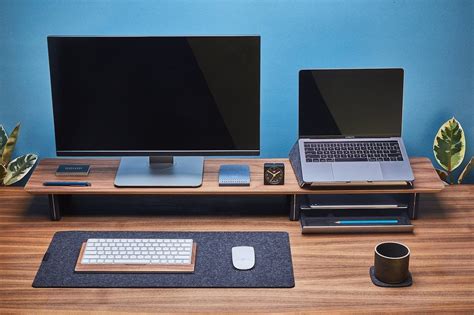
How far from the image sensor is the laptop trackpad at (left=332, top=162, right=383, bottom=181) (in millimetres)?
1915

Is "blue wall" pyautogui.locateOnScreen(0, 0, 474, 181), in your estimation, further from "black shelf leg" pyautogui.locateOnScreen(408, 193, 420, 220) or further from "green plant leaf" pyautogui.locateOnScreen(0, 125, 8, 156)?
"black shelf leg" pyautogui.locateOnScreen(408, 193, 420, 220)

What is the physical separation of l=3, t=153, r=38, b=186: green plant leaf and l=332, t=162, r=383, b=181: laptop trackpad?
1.01 metres

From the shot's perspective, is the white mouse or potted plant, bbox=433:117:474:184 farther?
potted plant, bbox=433:117:474:184

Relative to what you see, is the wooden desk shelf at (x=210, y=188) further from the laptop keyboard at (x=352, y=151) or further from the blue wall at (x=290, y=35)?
the blue wall at (x=290, y=35)

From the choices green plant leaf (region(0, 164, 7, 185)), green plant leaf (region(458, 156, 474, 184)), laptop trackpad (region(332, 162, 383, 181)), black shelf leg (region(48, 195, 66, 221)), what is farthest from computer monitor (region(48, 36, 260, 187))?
green plant leaf (region(458, 156, 474, 184))

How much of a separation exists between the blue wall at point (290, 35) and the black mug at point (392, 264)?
0.68 m

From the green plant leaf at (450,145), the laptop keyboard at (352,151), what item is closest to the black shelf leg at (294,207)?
the laptop keyboard at (352,151)

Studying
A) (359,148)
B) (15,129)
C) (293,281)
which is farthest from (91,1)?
(293,281)

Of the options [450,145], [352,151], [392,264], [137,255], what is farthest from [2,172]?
[450,145]

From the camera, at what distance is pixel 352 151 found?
77.9 inches

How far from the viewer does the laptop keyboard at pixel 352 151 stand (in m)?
1.96

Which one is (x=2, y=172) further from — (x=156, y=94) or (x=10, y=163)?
(x=156, y=94)

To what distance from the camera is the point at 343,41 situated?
7.06 ft

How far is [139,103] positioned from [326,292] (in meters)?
0.75
